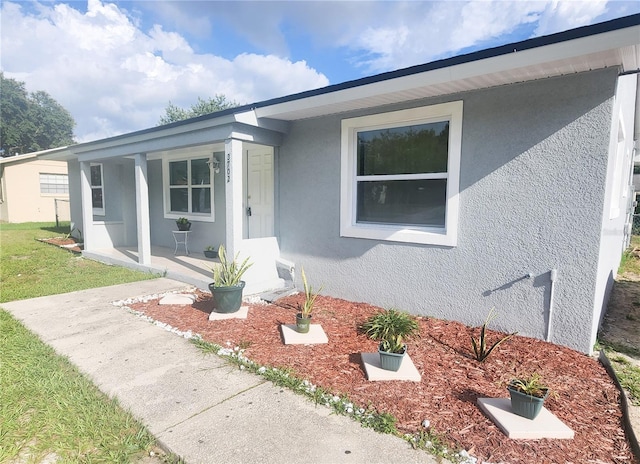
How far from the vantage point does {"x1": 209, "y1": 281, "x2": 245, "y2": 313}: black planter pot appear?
14.9ft

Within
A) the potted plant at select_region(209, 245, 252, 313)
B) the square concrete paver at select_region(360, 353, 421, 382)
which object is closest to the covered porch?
the potted plant at select_region(209, 245, 252, 313)

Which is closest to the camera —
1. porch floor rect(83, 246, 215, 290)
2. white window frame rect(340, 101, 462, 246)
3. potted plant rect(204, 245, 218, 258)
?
white window frame rect(340, 101, 462, 246)

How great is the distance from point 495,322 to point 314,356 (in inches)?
87.9

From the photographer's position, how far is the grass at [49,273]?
6113 millimetres

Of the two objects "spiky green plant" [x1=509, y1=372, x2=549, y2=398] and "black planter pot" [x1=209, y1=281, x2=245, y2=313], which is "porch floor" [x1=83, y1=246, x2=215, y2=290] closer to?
"black planter pot" [x1=209, y1=281, x2=245, y2=313]

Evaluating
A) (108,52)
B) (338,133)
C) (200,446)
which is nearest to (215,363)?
(200,446)

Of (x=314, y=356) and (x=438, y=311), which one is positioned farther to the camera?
(x=438, y=311)

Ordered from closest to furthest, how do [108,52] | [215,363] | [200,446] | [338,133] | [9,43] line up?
[200,446] → [215,363] → [338,133] → [9,43] → [108,52]

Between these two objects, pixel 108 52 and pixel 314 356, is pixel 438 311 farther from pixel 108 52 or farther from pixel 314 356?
Answer: pixel 108 52

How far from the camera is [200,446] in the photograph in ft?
7.18

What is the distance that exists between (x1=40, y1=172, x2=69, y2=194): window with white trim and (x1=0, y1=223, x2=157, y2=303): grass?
13792 mm

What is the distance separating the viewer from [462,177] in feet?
13.8

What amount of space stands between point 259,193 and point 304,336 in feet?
14.3

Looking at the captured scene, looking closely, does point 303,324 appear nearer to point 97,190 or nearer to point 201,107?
point 97,190
